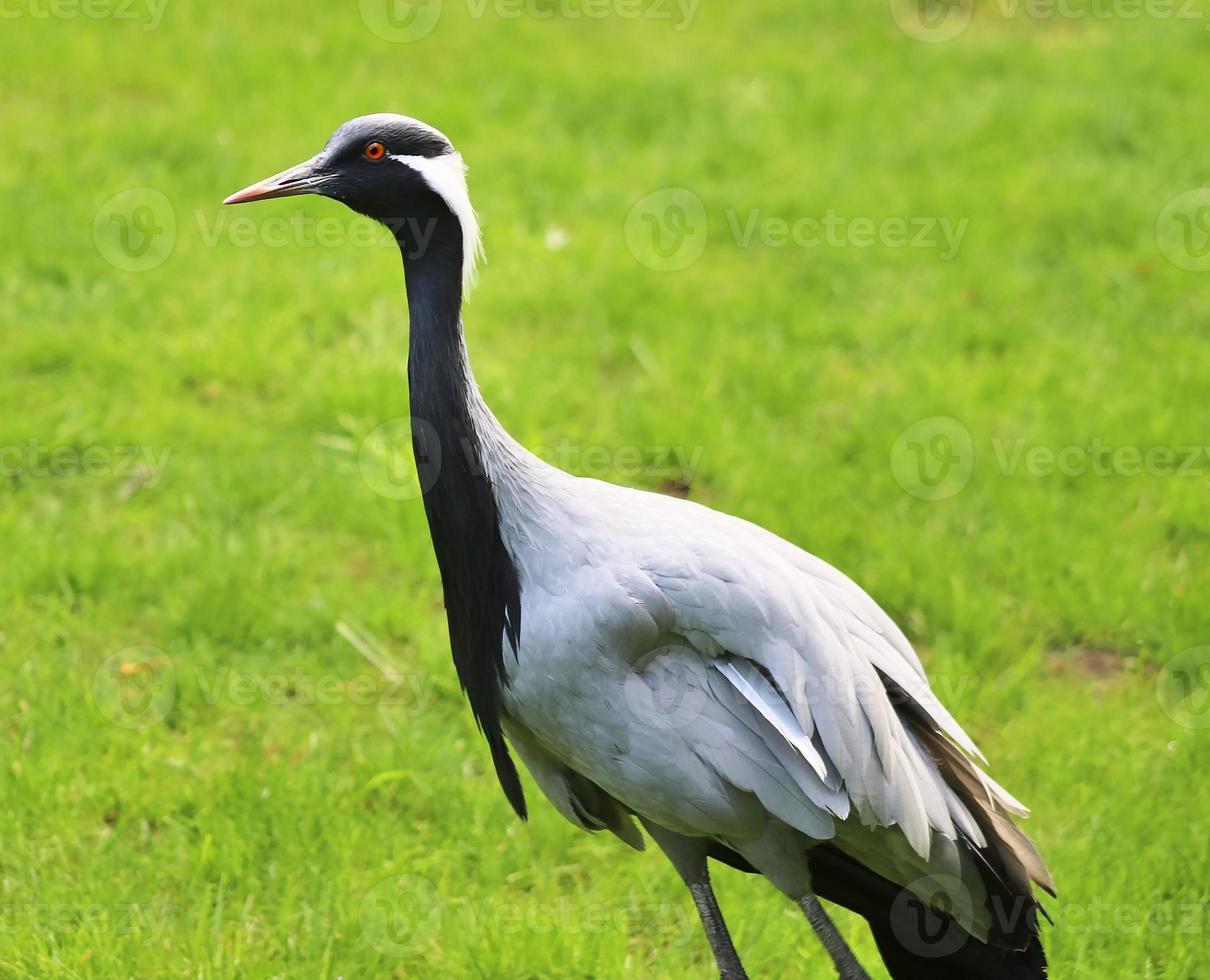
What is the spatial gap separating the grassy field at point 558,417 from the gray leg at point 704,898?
42cm

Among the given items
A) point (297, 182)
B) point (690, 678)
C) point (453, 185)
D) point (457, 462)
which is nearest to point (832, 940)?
point (690, 678)

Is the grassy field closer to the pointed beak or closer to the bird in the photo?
the bird

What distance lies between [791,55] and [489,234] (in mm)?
2899

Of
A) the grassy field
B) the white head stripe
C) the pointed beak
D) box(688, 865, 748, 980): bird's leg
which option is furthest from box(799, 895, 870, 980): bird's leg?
the pointed beak

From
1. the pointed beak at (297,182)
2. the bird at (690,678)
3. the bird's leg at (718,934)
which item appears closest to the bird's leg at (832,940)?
the bird at (690,678)

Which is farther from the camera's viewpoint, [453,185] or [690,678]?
[453,185]

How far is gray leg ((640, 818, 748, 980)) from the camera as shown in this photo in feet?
12.3

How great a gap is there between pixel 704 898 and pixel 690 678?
27.0 inches

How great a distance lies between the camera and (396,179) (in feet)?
12.1

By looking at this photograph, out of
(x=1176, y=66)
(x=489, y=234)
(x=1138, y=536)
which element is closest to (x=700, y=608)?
Result: (x=1138, y=536)

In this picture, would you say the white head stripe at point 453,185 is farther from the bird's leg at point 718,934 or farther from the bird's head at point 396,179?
the bird's leg at point 718,934

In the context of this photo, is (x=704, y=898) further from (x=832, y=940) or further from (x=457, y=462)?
(x=457, y=462)

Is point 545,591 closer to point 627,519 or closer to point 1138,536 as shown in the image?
point 627,519

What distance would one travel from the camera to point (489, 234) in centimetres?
740
